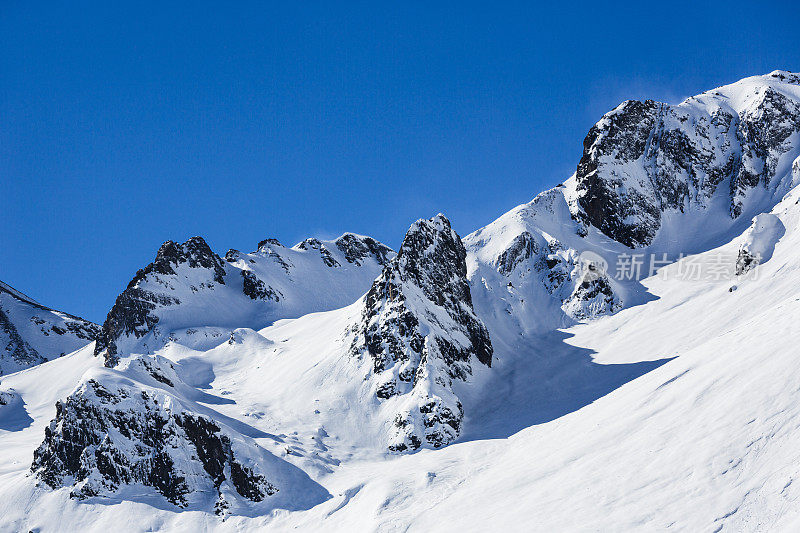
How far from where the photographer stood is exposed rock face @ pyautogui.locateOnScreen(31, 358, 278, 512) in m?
50.2

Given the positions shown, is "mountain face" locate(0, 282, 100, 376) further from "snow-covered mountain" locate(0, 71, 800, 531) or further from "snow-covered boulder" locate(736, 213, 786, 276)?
"snow-covered boulder" locate(736, 213, 786, 276)

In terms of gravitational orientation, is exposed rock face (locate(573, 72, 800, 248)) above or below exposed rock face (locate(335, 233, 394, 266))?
below

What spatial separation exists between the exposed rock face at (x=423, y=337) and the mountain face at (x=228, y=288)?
3553 centimetres

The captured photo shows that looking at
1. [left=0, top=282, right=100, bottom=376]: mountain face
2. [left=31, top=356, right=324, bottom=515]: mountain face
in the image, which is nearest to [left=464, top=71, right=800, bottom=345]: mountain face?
[left=31, top=356, right=324, bottom=515]: mountain face

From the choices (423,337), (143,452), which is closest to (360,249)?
(423,337)

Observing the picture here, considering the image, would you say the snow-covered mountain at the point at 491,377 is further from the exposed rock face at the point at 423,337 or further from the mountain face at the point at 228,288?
the mountain face at the point at 228,288

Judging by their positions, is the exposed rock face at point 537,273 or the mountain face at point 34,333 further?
the mountain face at point 34,333

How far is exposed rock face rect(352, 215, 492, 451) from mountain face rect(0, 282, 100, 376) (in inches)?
3023

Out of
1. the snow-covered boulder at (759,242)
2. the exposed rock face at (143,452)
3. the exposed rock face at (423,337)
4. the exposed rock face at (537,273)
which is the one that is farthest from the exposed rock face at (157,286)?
the snow-covered boulder at (759,242)

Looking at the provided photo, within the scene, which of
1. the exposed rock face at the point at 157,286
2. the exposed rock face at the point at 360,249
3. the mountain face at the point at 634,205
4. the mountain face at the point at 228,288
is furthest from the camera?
the exposed rock face at the point at 360,249

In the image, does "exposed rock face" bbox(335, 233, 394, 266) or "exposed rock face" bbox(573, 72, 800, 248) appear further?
"exposed rock face" bbox(335, 233, 394, 266)

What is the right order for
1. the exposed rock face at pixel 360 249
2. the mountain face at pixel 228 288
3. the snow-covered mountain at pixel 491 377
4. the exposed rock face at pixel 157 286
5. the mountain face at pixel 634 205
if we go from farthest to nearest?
the exposed rock face at pixel 360 249 < the mountain face at pixel 228 288 < the exposed rock face at pixel 157 286 < the mountain face at pixel 634 205 < the snow-covered mountain at pixel 491 377

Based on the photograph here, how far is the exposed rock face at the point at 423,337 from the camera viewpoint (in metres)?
58.6

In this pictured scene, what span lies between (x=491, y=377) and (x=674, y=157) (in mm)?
64824
